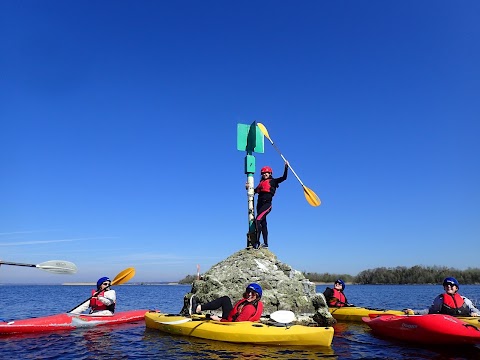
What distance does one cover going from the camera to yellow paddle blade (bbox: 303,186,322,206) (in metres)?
12.9

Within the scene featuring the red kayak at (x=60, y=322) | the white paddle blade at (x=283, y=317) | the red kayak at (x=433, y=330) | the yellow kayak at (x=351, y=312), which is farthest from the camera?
the yellow kayak at (x=351, y=312)

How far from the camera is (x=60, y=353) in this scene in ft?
26.8

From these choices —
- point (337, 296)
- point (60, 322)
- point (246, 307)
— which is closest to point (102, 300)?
point (60, 322)

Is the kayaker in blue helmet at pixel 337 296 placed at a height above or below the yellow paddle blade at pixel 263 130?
below

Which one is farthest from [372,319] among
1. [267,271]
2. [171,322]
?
[171,322]

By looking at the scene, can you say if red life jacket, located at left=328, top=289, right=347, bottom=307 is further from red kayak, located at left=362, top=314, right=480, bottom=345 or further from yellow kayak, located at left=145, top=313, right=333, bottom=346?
yellow kayak, located at left=145, top=313, right=333, bottom=346

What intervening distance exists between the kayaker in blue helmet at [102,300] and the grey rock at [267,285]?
246 cm

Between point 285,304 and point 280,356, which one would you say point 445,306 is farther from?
point 280,356

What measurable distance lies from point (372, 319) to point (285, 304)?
2.43m

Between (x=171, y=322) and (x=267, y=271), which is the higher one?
(x=267, y=271)

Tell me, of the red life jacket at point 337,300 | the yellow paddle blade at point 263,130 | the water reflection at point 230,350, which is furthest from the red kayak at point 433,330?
the yellow paddle blade at point 263,130

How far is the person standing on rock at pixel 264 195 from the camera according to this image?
12.3m

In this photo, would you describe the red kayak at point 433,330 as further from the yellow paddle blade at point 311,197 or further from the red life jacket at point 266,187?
the red life jacket at point 266,187

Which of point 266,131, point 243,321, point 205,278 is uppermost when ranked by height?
point 266,131
